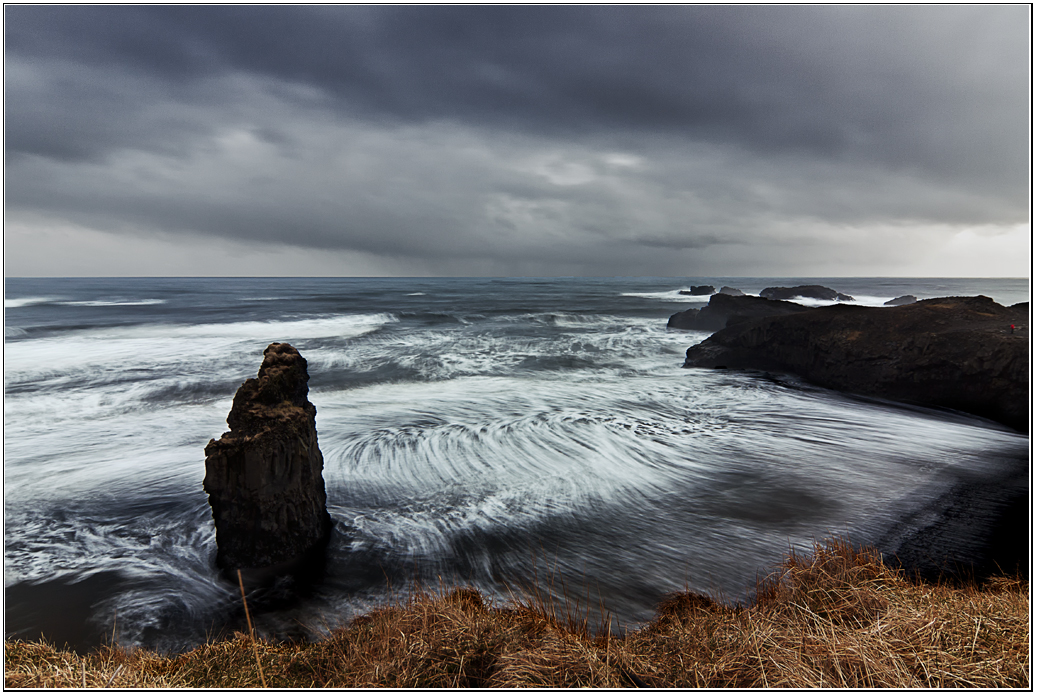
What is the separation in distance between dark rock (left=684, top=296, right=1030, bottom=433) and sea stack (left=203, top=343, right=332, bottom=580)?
12.1 m

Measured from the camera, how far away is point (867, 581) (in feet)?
11.1

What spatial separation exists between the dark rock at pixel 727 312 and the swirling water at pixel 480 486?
6168mm

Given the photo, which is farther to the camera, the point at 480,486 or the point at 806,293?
the point at 806,293

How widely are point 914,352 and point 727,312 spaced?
13.9m

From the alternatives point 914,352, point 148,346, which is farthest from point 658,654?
point 148,346

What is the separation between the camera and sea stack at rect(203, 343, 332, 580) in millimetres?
4805

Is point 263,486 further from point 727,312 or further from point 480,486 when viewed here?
point 727,312

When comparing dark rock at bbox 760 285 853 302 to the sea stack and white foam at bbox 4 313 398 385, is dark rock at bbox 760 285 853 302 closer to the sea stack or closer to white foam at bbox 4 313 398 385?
white foam at bbox 4 313 398 385

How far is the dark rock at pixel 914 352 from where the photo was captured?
9617 mm

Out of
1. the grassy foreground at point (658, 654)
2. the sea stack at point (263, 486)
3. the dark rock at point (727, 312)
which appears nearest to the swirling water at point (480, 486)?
the sea stack at point (263, 486)

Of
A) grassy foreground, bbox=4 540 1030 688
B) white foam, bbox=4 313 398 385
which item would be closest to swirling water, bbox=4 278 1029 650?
grassy foreground, bbox=4 540 1030 688

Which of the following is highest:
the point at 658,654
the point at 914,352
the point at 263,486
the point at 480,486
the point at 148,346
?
the point at 914,352

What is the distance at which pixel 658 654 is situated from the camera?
2.90 meters

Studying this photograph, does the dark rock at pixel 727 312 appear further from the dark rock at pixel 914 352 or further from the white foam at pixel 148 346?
the white foam at pixel 148 346
